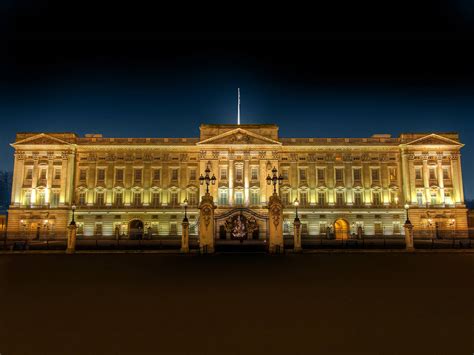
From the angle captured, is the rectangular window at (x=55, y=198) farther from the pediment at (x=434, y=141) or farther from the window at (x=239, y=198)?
the pediment at (x=434, y=141)

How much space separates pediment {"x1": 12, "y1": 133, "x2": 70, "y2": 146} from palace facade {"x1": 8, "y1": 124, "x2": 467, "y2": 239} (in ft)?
0.54

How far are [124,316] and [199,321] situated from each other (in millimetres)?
1932

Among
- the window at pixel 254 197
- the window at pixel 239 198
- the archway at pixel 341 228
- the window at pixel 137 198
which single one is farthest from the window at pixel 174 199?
the archway at pixel 341 228

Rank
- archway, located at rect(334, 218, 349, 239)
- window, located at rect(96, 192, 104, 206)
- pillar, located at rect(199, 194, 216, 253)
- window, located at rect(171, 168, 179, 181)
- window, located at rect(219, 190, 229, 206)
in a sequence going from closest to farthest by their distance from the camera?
pillar, located at rect(199, 194, 216, 253)
window, located at rect(219, 190, 229, 206)
archway, located at rect(334, 218, 349, 239)
window, located at rect(96, 192, 104, 206)
window, located at rect(171, 168, 179, 181)

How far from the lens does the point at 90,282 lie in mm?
14289

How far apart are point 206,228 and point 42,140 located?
44320 millimetres

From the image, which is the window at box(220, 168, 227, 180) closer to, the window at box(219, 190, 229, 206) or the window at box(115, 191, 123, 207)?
the window at box(219, 190, 229, 206)

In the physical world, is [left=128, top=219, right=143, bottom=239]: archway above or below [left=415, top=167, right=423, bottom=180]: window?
below

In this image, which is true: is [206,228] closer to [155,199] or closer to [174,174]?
[155,199]

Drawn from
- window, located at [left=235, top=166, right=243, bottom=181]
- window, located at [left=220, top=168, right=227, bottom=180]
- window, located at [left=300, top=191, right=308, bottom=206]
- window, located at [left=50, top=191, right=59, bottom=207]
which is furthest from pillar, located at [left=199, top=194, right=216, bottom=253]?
window, located at [left=50, top=191, right=59, bottom=207]

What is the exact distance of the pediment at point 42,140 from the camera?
61125 mm

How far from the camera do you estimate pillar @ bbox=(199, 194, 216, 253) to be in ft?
98.1

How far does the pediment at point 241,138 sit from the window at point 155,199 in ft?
41.7

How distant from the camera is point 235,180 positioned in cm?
6069
